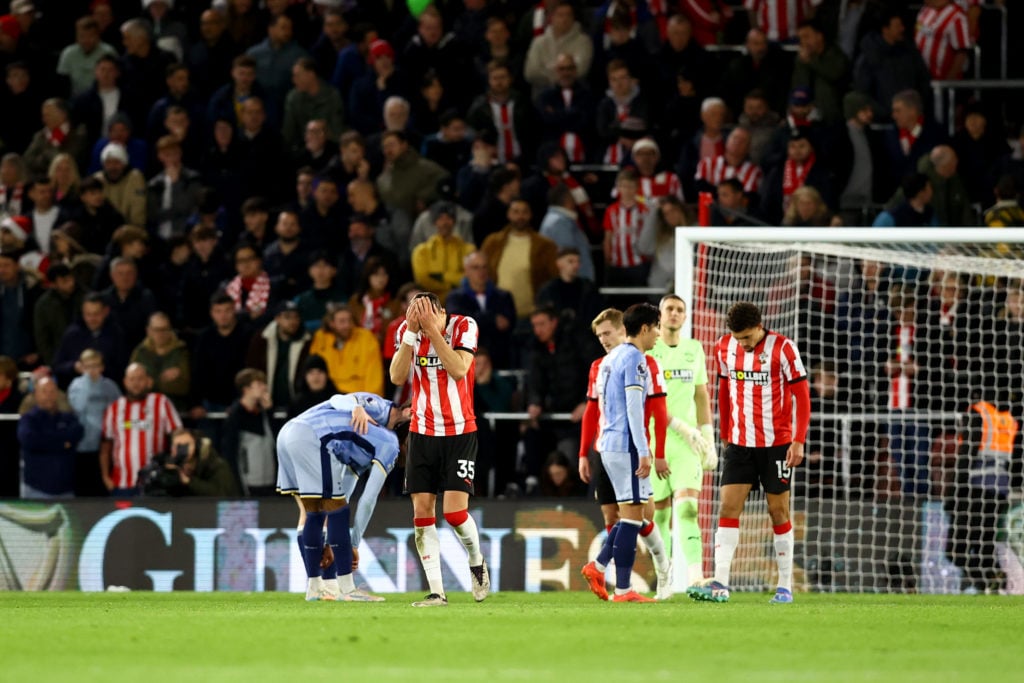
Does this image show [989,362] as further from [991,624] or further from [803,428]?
[991,624]

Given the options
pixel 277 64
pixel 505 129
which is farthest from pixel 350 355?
pixel 277 64

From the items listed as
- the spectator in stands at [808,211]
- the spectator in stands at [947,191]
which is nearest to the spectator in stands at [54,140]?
the spectator in stands at [808,211]

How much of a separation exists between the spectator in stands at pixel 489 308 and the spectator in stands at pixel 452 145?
96.5 inches

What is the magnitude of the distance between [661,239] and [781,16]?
4.49 m

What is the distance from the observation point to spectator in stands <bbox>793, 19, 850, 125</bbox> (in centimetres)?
1908

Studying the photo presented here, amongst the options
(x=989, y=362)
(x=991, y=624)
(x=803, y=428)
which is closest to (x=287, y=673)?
(x=991, y=624)

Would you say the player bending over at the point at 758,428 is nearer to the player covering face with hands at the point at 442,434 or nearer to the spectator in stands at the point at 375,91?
the player covering face with hands at the point at 442,434

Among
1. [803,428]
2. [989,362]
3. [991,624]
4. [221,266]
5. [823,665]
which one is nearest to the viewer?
[823,665]

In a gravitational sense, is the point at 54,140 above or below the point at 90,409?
above

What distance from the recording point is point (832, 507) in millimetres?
14898

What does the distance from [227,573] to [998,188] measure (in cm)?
801

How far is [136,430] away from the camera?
16594 mm

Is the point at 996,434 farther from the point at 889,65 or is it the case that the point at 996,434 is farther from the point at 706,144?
the point at 889,65

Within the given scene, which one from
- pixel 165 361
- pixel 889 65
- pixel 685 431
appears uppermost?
pixel 889 65
